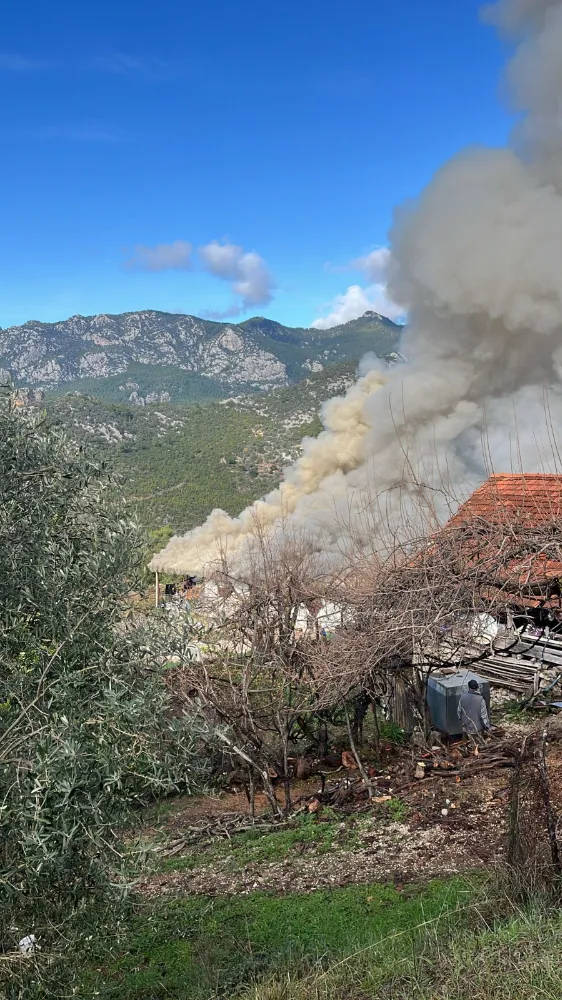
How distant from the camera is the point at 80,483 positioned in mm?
4090

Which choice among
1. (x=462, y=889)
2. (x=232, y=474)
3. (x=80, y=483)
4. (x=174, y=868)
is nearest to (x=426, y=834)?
(x=462, y=889)

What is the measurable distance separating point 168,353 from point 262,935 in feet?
486

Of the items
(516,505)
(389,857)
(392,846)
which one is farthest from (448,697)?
(389,857)

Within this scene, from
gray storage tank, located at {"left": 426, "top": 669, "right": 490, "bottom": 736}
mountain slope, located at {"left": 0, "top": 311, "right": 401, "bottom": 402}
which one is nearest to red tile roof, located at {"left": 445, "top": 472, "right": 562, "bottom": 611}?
gray storage tank, located at {"left": 426, "top": 669, "right": 490, "bottom": 736}

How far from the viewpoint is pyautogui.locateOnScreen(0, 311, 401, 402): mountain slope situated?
127 meters

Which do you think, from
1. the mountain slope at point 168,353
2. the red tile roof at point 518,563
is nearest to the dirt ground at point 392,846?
the red tile roof at point 518,563

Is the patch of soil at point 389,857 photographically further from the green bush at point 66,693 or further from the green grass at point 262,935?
the green bush at point 66,693

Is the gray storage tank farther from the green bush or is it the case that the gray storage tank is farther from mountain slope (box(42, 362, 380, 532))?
mountain slope (box(42, 362, 380, 532))

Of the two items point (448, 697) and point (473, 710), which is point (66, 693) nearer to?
point (448, 697)

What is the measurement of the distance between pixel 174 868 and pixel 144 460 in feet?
174

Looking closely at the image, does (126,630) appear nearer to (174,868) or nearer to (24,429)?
(24,429)

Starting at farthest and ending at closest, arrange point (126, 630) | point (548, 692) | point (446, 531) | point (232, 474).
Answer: point (232, 474) → point (548, 692) → point (446, 531) → point (126, 630)

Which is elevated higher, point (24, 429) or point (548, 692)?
point (24, 429)

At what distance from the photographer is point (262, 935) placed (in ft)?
20.3
